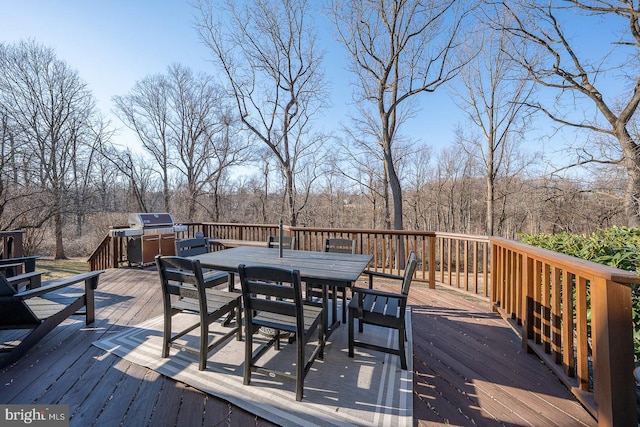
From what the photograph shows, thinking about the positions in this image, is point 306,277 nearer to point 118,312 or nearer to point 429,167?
point 118,312

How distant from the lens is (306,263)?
2.63 m

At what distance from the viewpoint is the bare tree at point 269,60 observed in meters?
8.45

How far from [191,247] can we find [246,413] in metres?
2.19

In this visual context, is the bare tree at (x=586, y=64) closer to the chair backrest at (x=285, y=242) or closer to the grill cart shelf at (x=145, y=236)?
the chair backrest at (x=285, y=242)

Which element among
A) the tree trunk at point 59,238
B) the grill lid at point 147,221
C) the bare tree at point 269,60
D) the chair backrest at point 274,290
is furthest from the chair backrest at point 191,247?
the tree trunk at point 59,238

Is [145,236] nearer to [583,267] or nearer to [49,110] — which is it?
[583,267]

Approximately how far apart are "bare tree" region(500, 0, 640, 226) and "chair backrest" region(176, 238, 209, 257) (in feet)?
27.8

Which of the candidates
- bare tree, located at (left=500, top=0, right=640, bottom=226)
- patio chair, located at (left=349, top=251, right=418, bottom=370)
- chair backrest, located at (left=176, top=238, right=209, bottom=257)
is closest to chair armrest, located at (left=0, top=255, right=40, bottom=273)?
chair backrest, located at (left=176, top=238, right=209, bottom=257)

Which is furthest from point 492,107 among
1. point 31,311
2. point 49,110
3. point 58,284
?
point 49,110

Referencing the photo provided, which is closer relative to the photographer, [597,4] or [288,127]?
[597,4]

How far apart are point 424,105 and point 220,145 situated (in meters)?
9.34

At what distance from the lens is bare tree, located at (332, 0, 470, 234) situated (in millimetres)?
6918

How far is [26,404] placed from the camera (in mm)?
1734

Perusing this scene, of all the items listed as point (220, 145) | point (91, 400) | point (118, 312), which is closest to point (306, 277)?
point (91, 400)
